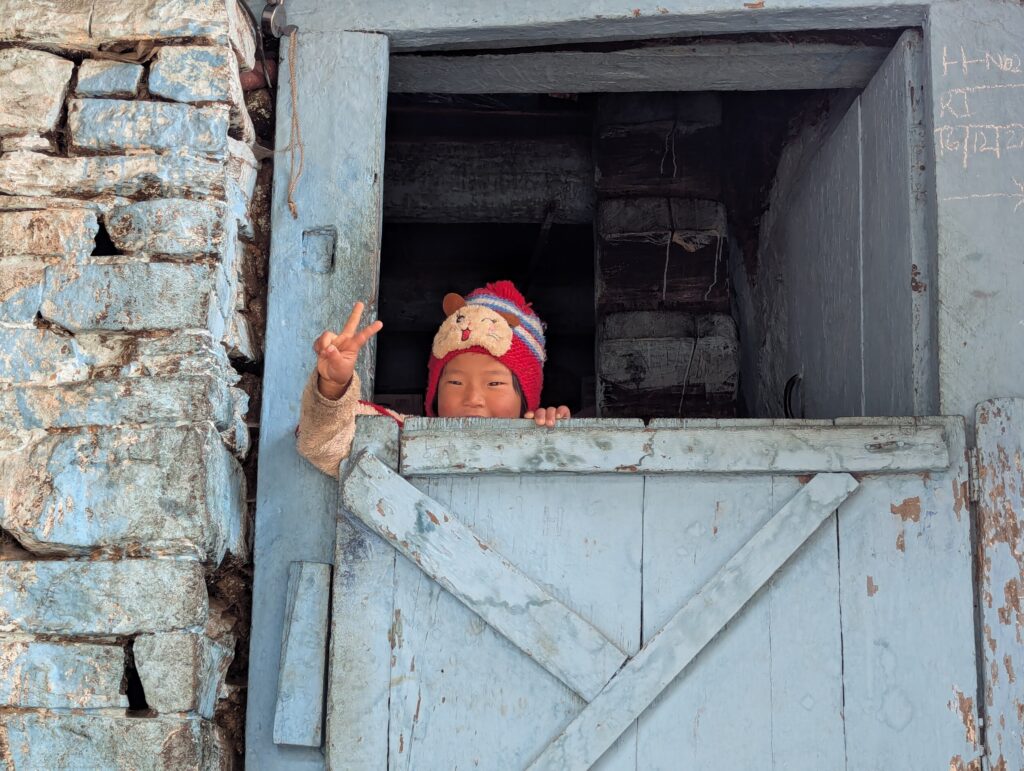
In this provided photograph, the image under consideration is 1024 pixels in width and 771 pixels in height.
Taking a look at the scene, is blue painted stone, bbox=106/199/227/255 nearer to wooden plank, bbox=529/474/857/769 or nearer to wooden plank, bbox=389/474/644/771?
wooden plank, bbox=389/474/644/771

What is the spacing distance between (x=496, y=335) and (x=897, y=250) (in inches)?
36.4

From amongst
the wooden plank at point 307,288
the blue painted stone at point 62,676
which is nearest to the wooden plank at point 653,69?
the wooden plank at point 307,288

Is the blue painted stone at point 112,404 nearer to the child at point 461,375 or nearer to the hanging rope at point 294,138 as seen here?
the child at point 461,375

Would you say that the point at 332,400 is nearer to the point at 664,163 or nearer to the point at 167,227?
the point at 167,227

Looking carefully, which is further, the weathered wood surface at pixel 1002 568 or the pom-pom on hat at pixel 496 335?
the pom-pom on hat at pixel 496 335

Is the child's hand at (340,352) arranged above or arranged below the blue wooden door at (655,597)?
above

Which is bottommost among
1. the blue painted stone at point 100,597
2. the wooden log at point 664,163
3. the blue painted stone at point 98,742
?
the blue painted stone at point 98,742

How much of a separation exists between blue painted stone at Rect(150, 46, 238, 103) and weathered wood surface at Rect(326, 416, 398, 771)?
2.67 ft

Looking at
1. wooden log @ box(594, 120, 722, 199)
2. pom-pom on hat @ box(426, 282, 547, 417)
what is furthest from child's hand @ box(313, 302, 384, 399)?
wooden log @ box(594, 120, 722, 199)

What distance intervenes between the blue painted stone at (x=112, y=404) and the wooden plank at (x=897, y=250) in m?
1.47

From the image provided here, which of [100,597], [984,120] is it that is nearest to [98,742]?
[100,597]

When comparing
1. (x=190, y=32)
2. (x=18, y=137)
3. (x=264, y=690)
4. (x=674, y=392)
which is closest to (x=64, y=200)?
(x=18, y=137)

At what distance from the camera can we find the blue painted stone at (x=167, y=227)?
252 centimetres

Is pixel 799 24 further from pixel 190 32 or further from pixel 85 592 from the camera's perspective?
pixel 85 592
